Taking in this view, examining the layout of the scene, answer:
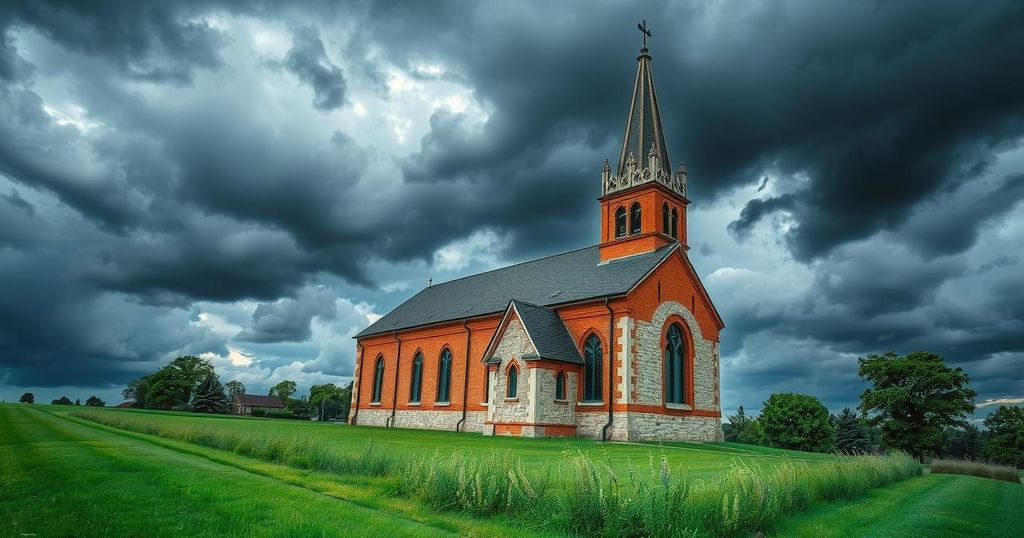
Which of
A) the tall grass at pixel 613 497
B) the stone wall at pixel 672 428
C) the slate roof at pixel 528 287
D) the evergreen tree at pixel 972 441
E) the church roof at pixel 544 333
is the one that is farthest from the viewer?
the evergreen tree at pixel 972 441

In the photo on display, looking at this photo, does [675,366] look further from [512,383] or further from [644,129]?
[644,129]

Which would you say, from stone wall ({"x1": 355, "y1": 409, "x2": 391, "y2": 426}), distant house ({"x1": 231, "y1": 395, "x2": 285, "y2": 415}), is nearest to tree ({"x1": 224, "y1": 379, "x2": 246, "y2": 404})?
distant house ({"x1": 231, "y1": 395, "x2": 285, "y2": 415})

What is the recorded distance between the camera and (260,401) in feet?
412

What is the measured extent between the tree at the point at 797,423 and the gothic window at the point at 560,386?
29.3m

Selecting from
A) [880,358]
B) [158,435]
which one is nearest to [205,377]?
[158,435]

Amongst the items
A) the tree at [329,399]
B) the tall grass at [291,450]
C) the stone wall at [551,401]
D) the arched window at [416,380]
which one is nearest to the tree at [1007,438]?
the stone wall at [551,401]

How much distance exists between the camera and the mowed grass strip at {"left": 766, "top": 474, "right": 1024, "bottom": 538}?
29.6ft

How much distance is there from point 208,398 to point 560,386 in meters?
61.7

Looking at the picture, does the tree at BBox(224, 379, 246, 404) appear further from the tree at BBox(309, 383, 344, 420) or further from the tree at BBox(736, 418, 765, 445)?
the tree at BBox(736, 418, 765, 445)

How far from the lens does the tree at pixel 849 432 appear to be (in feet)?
201

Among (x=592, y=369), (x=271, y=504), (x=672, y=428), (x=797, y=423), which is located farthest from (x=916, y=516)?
(x=797, y=423)

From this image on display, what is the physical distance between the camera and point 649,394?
94.8 feet

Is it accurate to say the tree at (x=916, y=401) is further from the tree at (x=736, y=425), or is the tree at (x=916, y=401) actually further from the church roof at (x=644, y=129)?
the tree at (x=736, y=425)

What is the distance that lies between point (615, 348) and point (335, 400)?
7591 cm
